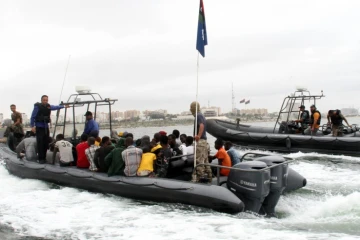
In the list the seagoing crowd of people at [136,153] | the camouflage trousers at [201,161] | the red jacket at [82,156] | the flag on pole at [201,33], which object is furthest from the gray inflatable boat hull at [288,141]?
the red jacket at [82,156]

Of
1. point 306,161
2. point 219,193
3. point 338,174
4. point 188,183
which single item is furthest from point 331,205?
point 306,161

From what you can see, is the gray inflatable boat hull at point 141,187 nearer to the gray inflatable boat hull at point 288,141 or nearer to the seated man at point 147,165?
the seated man at point 147,165

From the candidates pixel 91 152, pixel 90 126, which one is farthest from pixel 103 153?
pixel 90 126

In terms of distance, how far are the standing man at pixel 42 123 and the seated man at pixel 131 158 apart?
256 cm

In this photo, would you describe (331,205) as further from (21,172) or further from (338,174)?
(21,172)

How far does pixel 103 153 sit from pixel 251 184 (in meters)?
3.06

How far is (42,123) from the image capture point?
8492mm

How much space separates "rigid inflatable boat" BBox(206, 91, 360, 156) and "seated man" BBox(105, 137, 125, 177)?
822cm

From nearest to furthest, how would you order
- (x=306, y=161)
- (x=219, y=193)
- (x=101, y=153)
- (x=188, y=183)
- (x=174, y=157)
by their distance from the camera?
(x=219, y=193) < (x=188, y=183) < (x=174, y=157) < (x=101, y=153) < (x=306, y=161)

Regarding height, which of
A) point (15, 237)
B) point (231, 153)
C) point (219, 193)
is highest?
point (231, 153)

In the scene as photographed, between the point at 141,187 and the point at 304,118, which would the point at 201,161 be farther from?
the point at 304,118

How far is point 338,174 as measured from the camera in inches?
375

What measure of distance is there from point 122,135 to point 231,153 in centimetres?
269

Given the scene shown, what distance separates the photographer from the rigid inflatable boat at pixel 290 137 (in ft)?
41.9
